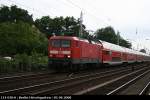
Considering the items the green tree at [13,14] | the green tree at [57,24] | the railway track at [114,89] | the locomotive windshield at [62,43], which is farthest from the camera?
the green tree at [57,24]

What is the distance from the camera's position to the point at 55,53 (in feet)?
104

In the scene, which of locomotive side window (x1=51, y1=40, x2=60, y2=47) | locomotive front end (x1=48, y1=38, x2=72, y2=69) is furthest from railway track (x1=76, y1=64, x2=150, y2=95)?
locomotive side window (x1=51, y1=40, x2=60, y2=47)

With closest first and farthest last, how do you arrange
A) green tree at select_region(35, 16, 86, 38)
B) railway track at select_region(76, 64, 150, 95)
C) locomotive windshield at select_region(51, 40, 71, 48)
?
railway track at select_region(76, 64, 150, 95)
locomotive windshield at select_region(51, 40, 71, 48)
green tree at select_region(35, 16, 86, 38)

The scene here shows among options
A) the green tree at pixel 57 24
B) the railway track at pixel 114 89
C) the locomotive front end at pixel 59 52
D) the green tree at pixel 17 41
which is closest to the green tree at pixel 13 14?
the green tree at pixel 57 24

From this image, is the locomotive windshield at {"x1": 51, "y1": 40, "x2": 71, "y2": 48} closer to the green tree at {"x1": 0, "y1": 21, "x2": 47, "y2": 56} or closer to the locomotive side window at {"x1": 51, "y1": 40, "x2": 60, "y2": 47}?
the locomotive side window at {"x1": 51, "y1": 40, "x2": 60, "y2": 47}

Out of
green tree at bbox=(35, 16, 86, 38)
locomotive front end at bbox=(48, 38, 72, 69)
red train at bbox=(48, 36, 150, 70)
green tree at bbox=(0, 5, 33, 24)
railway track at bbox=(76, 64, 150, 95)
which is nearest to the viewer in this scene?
railway track at bbox=(76, 64, 150, 95)

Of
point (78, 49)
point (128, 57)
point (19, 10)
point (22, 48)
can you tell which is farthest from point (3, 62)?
point (19, 10)

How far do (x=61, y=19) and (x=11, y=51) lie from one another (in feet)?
188

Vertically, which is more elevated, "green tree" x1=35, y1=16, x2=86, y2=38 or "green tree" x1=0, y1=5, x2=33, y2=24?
"green tree" x1=0, y1=5, x2=33, y2=24

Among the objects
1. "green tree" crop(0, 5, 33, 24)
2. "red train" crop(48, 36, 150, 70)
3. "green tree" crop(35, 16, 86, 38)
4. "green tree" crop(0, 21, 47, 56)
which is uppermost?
"green tree" crop(0, 5, 33, 24)

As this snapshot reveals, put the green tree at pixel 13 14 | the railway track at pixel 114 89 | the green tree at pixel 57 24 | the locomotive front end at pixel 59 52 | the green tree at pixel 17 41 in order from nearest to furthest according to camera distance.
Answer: the railway track at pixel 114 89 → the locomotive front end at pixel 59 52 → the green tree at pixel 17 41 → the green tree at pixel 13 14 → the green tree at pixel 57 24

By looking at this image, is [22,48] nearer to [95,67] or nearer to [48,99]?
[95,67]

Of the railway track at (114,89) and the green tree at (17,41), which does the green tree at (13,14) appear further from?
the railway track at (114,89)

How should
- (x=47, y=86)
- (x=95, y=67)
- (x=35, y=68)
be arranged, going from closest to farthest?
(x=47, y=86) → (x=35, y=68) → (x=95, y=67)
